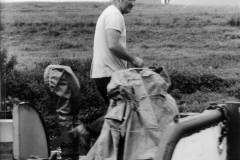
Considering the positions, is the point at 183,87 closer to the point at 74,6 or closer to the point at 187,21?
the point at 187,21

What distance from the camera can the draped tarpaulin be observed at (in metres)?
3.67

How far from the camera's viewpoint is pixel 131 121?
147 inches

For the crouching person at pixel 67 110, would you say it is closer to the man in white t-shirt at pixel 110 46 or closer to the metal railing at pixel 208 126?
the man in white t-shirt at pixel 110 46

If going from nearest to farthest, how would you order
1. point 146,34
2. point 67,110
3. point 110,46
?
point 67,110, point 110,46, point 146,34

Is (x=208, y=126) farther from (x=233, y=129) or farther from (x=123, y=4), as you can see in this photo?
(x=123, y=4)

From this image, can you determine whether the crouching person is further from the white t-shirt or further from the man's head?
the man's head

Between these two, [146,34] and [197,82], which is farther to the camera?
[146,34]

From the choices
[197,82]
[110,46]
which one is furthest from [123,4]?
[197,82]

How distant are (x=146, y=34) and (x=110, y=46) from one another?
734 cm

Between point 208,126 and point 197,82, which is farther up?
point 208,126

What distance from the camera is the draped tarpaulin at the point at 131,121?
3.67m

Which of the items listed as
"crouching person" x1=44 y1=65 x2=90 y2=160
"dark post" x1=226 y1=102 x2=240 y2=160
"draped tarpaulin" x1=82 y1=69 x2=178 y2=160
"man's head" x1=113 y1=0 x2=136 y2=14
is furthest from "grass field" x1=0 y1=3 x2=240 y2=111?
"dark post" x1=226 y1=102 x2=240 y2=160

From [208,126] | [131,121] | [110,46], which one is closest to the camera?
[208,126]

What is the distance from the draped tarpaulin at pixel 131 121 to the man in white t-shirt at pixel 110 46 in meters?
1.14
